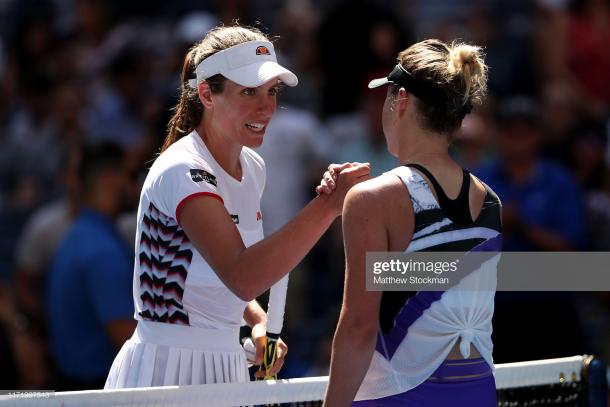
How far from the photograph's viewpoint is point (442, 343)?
317 cm

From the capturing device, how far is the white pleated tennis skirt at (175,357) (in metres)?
3.63

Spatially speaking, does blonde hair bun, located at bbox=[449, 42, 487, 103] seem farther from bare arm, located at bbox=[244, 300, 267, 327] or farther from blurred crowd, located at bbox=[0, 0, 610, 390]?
blurred crowd, located at bbox=[0, 0, 610, 390]

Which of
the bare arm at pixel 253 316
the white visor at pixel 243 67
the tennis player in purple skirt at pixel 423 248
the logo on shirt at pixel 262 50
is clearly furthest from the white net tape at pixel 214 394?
the logo on shirt at pixel 262 50

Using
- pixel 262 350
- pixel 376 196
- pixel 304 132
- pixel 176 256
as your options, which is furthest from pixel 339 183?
pixel 304 132

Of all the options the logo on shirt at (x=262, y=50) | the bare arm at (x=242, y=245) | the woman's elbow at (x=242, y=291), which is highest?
the logo on shirt at (x=262, y=50)

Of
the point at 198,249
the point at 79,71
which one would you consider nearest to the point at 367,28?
the point at 79,71

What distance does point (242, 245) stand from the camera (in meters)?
3.48

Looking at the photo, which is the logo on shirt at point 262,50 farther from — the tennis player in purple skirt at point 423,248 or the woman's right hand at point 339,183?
the tennis player in purple skirt at point 423,248

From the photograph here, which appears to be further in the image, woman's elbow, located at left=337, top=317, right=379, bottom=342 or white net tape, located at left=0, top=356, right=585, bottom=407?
white net tape, located at left=0, top=356, right=585, bottom=407

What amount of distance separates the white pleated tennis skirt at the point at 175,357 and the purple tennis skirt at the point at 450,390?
627mm

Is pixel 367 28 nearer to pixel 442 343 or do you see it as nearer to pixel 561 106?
pixel 561 106

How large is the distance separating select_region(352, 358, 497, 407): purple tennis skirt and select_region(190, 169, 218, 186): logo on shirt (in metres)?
0.87

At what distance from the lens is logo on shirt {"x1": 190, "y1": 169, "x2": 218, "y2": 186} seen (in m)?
3.54

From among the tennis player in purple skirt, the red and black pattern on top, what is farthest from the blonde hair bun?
the red and black pattern on top
